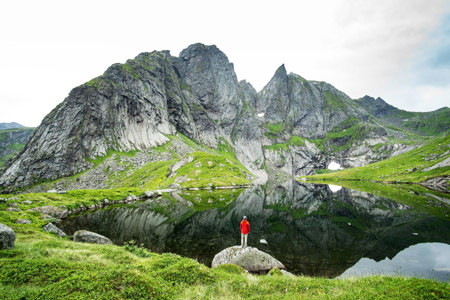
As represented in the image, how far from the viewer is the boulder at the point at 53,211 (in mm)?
39969

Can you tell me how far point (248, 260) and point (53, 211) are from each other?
4313 centimetres

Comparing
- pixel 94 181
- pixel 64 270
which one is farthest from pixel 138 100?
pixel 64 270

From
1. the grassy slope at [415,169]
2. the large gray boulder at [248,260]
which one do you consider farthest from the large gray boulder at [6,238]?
the grassy slope at [415,169]

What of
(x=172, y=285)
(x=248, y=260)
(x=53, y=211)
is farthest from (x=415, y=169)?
(x=53, y=211)

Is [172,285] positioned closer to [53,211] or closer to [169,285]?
[169,285]

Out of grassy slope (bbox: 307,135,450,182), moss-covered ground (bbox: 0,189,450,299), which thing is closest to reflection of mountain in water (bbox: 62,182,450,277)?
moss-covered ground (bbox: 0,189,450,299)

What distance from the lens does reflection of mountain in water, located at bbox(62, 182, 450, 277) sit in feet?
82.0

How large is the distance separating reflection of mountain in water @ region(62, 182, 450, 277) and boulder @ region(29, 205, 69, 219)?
4.11m

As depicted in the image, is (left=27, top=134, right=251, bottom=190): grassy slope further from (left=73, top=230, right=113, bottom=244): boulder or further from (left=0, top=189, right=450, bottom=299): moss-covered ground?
(left=0, top=189, right=450, bottom=299): moss-covered ground

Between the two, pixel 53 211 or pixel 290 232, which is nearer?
pixel 290 232

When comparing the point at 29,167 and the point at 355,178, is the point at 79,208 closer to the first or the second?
the point at 29,167

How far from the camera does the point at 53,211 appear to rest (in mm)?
41562

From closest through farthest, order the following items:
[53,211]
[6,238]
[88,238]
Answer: [6,238] < [88,238] < [53,211]

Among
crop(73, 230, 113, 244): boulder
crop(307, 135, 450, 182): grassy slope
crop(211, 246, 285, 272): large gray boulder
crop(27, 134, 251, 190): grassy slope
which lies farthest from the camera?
crop(307, 135, 450, 182): grassy slope
